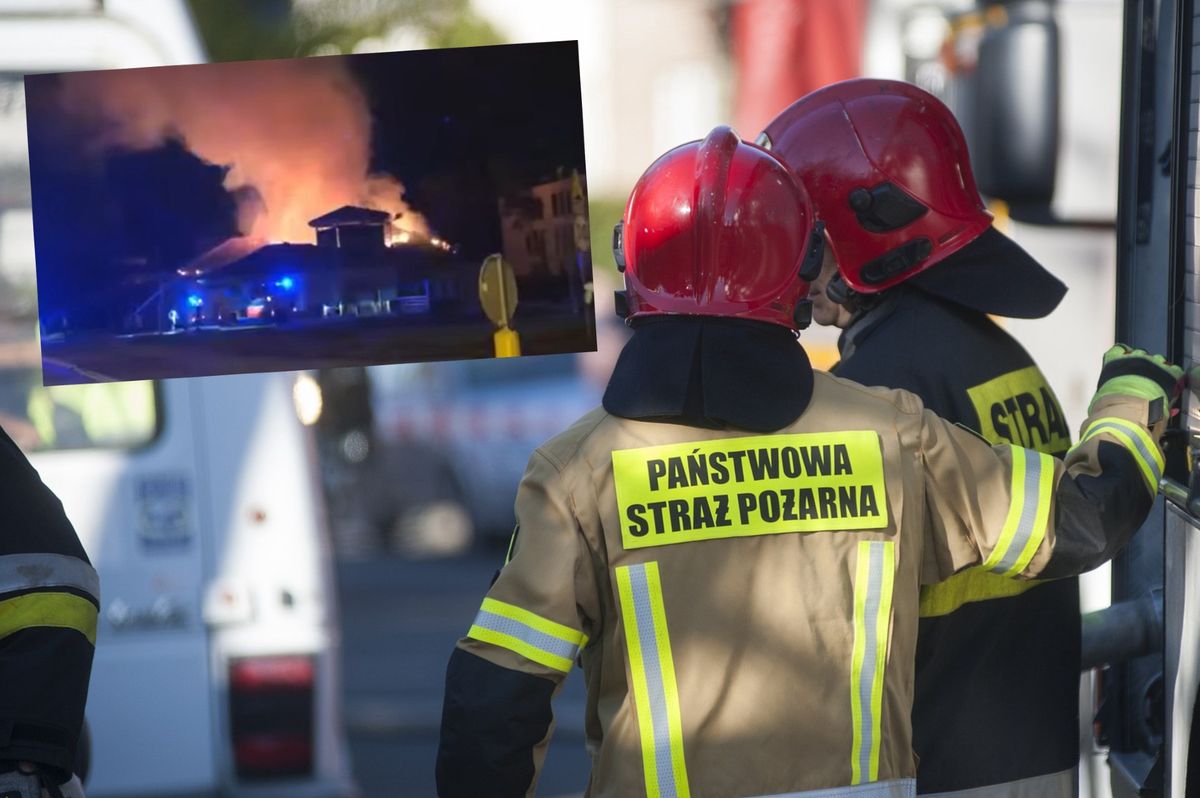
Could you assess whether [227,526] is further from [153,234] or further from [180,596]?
[153,234]

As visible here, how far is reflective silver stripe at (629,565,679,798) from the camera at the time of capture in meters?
2.44

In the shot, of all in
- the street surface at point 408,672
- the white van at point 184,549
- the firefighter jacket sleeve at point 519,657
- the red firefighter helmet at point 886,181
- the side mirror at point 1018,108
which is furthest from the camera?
the street surface at point 408,672

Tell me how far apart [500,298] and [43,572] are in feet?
2.81

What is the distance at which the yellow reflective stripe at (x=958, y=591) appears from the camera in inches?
114

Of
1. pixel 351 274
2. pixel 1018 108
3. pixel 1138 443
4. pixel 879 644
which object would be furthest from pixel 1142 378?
pixel 1018 108

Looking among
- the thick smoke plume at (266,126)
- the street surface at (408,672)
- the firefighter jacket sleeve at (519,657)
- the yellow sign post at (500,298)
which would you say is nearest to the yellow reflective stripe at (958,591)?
the firefighter jacket sleeve at (519,657)

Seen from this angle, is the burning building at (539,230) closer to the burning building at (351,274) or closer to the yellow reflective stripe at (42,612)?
the burning building at (351,274)

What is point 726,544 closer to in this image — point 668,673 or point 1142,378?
point 668,673

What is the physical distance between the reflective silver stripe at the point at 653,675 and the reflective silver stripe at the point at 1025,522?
22.3 inches

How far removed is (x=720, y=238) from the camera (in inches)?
99.8

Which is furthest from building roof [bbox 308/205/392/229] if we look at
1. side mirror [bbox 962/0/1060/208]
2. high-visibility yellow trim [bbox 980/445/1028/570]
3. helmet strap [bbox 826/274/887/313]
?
side mirror [bbox 962/0/1060/208]

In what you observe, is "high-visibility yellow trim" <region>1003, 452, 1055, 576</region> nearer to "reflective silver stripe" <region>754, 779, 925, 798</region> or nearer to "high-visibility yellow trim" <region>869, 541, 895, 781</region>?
"high-visibility yellow trim" <region>869, 541, 895, 781</region>

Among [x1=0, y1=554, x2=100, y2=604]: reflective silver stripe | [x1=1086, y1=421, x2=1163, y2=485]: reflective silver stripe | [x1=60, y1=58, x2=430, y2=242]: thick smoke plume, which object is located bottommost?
[x1=0, y1=554, x2=100, y2=604]: reflective silver stripe

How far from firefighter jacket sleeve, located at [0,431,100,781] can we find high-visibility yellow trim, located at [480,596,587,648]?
67 cm
